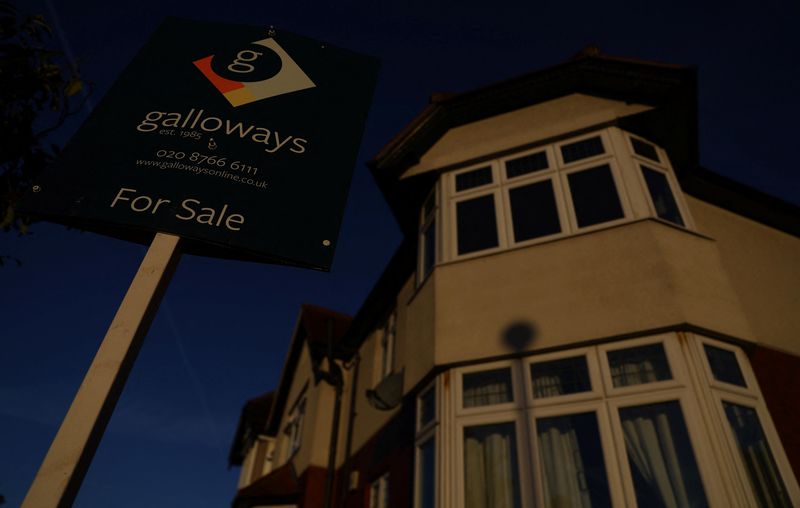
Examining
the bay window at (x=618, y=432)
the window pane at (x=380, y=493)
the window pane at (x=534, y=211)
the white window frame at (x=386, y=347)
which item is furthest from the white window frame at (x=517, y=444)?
the white window frame at (x=386, y=347)

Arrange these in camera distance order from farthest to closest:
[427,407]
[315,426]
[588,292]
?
[315,426] < [427,407] < [588,292]

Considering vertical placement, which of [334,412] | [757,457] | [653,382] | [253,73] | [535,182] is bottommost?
[757,457]

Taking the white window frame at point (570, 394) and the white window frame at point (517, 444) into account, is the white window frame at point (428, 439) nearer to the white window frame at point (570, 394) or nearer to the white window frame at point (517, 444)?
the white window frame at point (517, 444)

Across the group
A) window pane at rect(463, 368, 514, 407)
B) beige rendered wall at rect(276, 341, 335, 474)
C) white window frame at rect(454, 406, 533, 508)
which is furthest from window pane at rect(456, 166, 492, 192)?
beige rendered wall at rect(276, 341, 335, 474)

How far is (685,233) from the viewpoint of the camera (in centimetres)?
702

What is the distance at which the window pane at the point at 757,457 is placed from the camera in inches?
203

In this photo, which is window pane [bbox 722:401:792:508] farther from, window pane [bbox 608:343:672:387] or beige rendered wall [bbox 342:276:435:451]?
beige rendered wall [bbox 342:276:435:451]

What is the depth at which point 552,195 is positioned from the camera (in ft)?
26.2

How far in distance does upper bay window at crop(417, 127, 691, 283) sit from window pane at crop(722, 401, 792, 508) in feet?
8.90

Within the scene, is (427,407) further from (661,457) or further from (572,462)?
(661,457)

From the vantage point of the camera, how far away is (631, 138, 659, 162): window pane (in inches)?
328

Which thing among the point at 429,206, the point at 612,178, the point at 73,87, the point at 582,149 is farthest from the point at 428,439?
the point at 73,87

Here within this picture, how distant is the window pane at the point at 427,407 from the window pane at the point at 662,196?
4.19m

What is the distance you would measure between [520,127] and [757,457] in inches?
234
